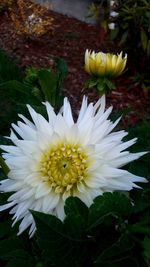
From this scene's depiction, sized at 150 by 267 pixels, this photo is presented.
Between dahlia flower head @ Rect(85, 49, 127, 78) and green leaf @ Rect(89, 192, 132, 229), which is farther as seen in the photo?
dahlia flower head @ Rect(85, 49, 127, 78)

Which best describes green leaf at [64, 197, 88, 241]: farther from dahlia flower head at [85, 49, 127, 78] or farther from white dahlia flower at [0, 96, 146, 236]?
dahlia flower head at [85, 49, 127, 78]

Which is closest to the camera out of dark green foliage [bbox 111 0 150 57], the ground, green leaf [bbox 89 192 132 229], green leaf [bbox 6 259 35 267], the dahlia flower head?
green leaf [bbox 89 192 132 229]

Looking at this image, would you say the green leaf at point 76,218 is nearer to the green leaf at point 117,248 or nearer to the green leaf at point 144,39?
the green leaf at point 117,248

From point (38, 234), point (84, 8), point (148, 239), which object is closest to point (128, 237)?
point (148, 239)

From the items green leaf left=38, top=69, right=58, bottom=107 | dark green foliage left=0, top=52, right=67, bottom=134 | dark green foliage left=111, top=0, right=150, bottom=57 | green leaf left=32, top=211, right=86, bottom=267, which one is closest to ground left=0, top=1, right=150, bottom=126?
dark green foliage left=111, top=0, right=150, bottom=57

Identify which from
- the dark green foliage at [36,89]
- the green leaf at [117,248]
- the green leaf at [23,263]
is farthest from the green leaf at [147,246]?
the dark green foliage at [36,89]

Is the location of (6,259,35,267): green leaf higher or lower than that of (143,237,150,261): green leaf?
lower

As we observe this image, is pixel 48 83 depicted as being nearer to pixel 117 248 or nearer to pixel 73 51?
pixel 117 248
